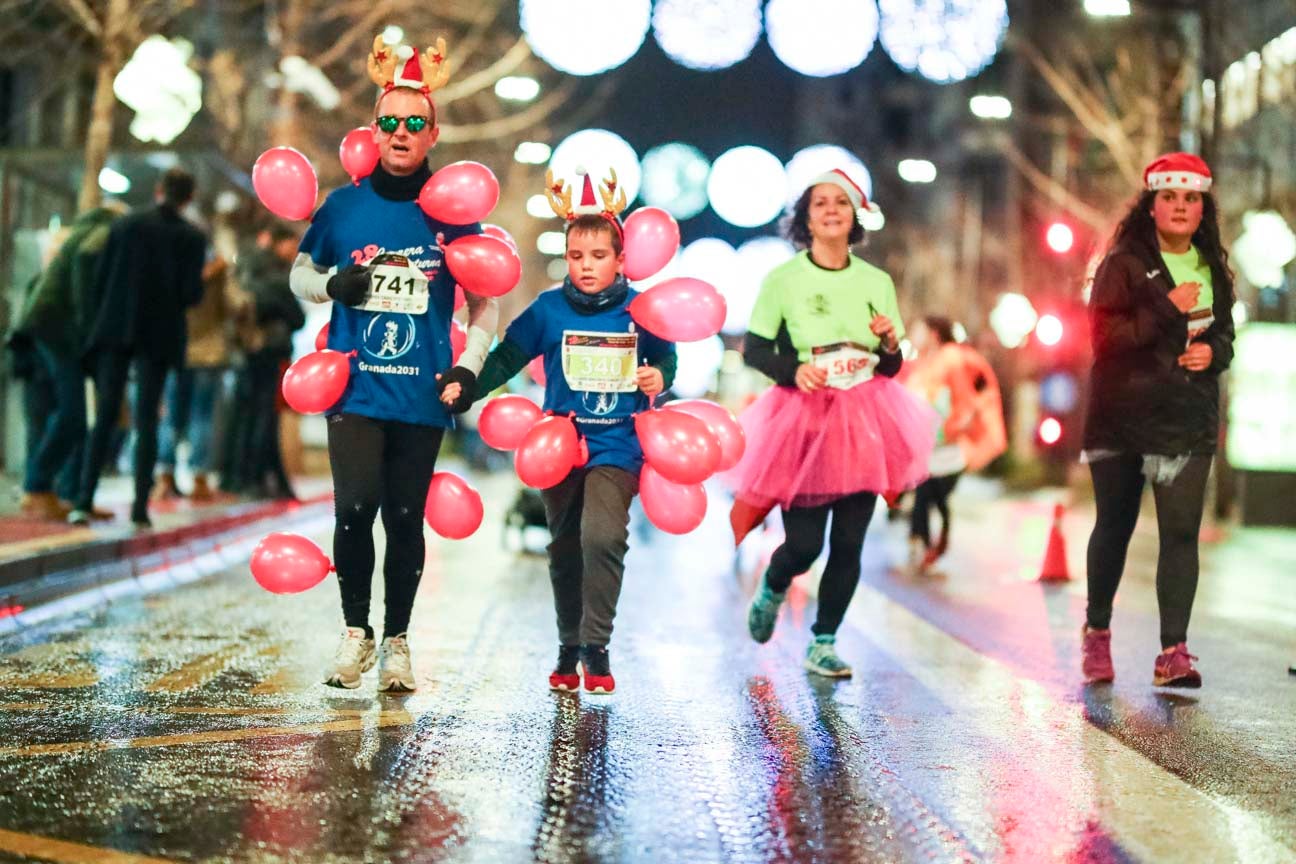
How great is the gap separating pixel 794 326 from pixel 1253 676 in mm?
2665

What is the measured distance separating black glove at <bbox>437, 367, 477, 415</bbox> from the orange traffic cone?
23.5 ft

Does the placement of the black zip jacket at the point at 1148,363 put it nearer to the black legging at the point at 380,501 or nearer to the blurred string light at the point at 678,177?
the black legging at the point at 380,501

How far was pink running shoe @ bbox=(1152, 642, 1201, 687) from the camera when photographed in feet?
23.4

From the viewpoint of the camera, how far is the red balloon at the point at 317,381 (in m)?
6.22

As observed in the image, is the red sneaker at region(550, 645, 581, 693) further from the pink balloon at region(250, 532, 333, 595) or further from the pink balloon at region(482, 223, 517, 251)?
the pink balloon at region(482, 223, 517, 251)

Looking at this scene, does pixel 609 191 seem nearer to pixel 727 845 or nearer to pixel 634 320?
pixel 634 320

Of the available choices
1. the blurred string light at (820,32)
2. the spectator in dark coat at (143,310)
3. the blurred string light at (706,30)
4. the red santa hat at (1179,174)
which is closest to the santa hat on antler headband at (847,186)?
the red santa hat at (1179,174)

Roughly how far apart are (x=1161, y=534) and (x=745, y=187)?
Answer: 58841 mm

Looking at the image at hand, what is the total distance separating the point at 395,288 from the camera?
6.38 meters

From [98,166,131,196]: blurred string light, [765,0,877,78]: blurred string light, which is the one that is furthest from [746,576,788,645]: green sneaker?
[765,0,877,78]: blurred string light

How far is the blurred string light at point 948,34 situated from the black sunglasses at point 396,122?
41532 millimetres

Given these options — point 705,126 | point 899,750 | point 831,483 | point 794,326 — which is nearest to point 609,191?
point 794,326

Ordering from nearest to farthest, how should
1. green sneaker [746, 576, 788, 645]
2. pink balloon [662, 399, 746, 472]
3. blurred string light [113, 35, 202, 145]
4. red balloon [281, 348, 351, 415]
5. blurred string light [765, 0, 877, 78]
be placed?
red balloon [281, 348, 351, 415] < pink balloon [662, 399, 746, 472] < green sneaker [746, 576, 788, 645] < blurred string light [113, 35, 202, 145] < blurred string light [765, 0, 877, 78]

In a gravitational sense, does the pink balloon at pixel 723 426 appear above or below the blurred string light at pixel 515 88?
below
